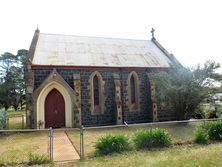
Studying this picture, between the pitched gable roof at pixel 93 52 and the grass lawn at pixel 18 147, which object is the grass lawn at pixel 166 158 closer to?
the grass lawn at pixel 18 147

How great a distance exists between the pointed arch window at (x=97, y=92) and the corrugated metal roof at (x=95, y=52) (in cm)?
110

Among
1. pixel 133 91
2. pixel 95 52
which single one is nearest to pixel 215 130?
pixel 133 91

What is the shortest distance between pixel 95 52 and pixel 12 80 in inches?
1014

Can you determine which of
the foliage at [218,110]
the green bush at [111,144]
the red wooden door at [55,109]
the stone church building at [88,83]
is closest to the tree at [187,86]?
the foliage at [218,110]

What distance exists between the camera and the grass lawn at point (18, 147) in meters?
10.7

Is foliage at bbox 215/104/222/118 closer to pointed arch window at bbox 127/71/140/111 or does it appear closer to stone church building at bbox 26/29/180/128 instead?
stone church building at bbox 26/29/180/128

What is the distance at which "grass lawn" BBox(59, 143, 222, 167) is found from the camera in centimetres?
909

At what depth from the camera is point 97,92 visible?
22422 millimetres

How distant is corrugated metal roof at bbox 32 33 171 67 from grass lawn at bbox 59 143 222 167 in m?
12.0

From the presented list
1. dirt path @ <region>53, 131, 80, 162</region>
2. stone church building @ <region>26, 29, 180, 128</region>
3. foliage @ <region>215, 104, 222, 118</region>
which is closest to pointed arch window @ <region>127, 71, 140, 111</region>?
stone church building @ <region>26, 29, 180, 128</region>

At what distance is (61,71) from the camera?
20906 millimetres

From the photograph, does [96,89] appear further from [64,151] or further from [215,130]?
[215,130]

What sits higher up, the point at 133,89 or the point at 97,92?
the point at 133,89

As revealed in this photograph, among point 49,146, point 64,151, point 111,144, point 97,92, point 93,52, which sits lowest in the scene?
point 64,151
